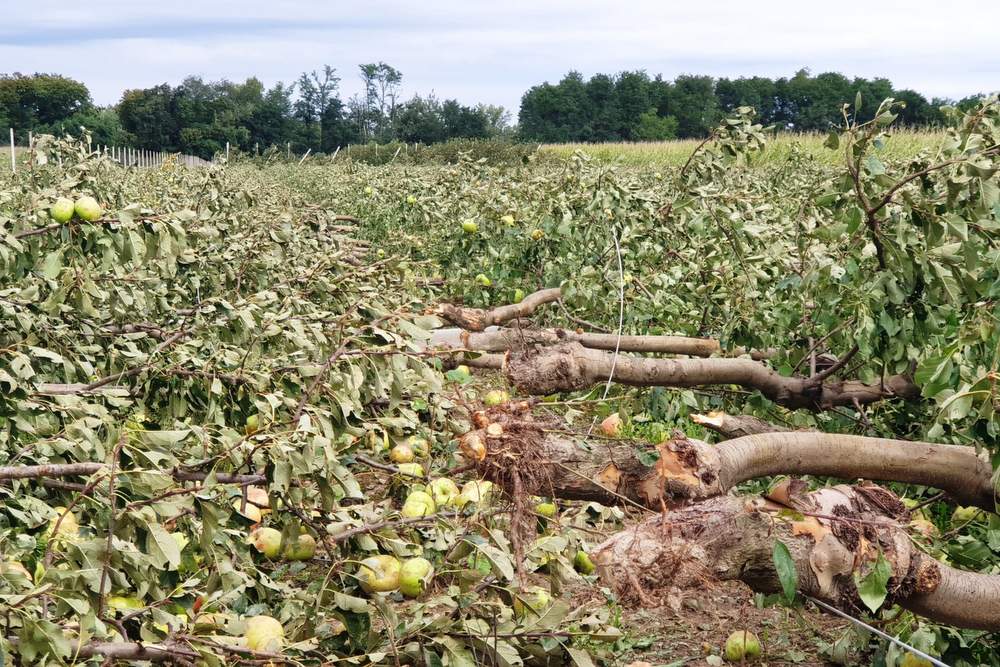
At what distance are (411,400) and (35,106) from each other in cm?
8046

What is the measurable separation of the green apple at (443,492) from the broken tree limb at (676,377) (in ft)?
1.10

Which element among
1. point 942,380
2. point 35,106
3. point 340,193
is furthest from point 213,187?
point 35,106

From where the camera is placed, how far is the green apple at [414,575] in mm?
2098

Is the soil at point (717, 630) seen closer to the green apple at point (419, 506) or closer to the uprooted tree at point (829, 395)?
the uprooted tree at point (829, 395)

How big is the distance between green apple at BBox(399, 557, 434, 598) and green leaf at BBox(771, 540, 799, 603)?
709mm

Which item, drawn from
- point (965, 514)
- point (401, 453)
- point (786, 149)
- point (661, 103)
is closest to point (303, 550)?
point (401, 453)

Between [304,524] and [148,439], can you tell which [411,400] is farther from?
[148,439]

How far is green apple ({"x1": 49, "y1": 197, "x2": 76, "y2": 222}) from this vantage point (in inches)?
102

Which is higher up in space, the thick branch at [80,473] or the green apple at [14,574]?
the thick branch at [80,473]

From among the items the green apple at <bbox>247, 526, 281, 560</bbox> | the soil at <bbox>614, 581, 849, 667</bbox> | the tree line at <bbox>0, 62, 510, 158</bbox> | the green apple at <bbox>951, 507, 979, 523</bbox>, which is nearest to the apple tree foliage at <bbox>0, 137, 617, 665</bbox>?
the green apple at <bbox>247, 526, 281, 560</bbox>

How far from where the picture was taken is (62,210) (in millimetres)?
2600

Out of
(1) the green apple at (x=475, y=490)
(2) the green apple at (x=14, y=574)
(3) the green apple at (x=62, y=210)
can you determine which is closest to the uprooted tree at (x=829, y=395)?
(1) the green apple at (x=475, y=490)

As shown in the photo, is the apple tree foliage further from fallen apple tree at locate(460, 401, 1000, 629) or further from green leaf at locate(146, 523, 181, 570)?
fallen apple tree at locate(460, 401, 1000, 629)

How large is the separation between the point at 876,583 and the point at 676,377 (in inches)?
46.3
